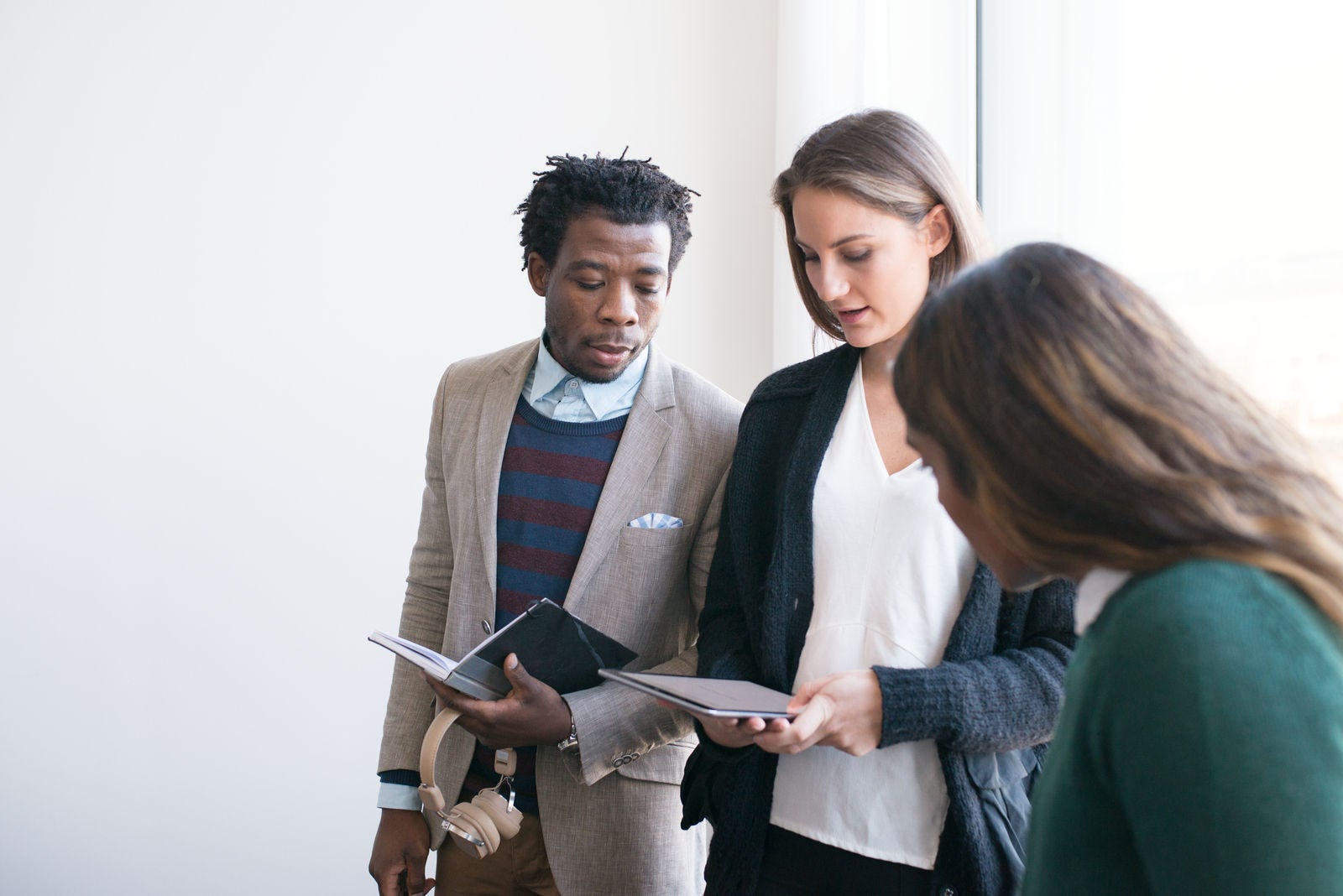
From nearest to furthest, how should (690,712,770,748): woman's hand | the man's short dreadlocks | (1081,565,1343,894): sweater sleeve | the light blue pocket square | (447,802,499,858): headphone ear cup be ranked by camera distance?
(1081,565,1343,894): sweater sleeve → (690,712,770,748): woman's hand → (447,802,499,858): headphone ear cup → the light blue pocket square → the man's short dreadlocks

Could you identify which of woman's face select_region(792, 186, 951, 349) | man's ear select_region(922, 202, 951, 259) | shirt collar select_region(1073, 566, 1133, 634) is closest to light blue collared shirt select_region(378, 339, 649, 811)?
woman's face select_region(792, 186, 951, 349)

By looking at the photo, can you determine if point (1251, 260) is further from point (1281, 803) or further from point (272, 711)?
point (272, 711)

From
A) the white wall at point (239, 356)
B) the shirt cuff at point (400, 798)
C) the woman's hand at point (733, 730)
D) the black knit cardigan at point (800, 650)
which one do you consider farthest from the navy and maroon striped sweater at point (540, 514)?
the white wall at point (239, 356)

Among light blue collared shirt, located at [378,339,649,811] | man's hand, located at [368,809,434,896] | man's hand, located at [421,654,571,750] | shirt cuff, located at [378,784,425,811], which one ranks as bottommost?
man's hand, located at [368,809,434,896]

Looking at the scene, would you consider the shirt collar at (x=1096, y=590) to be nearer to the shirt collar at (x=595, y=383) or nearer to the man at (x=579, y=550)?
the man at (x=579, y=550)

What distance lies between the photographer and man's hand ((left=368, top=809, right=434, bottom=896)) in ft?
5.44

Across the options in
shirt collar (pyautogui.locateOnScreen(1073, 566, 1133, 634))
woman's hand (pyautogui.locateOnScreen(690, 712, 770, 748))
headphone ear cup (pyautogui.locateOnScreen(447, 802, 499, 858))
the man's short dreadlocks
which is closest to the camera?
shirt collar (pyautogui.locateOnScreen(1073, 566, 1133, 634))

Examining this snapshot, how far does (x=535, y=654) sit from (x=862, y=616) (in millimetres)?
457

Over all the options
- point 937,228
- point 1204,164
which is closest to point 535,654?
point 937,228

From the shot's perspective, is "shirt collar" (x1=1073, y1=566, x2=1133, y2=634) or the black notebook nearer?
"shirt collar" (x1=1073, y1=566, x2=1133, y2=634)

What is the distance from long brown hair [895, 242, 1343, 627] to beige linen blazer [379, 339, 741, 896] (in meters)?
0.83

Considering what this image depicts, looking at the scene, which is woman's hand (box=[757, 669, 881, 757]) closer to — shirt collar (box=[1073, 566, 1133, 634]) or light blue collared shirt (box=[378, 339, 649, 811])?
shirt collar (box=[1073, 566, 1133, 634])

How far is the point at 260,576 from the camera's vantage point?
2721 mm

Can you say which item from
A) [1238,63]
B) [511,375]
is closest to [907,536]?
[511,375]
